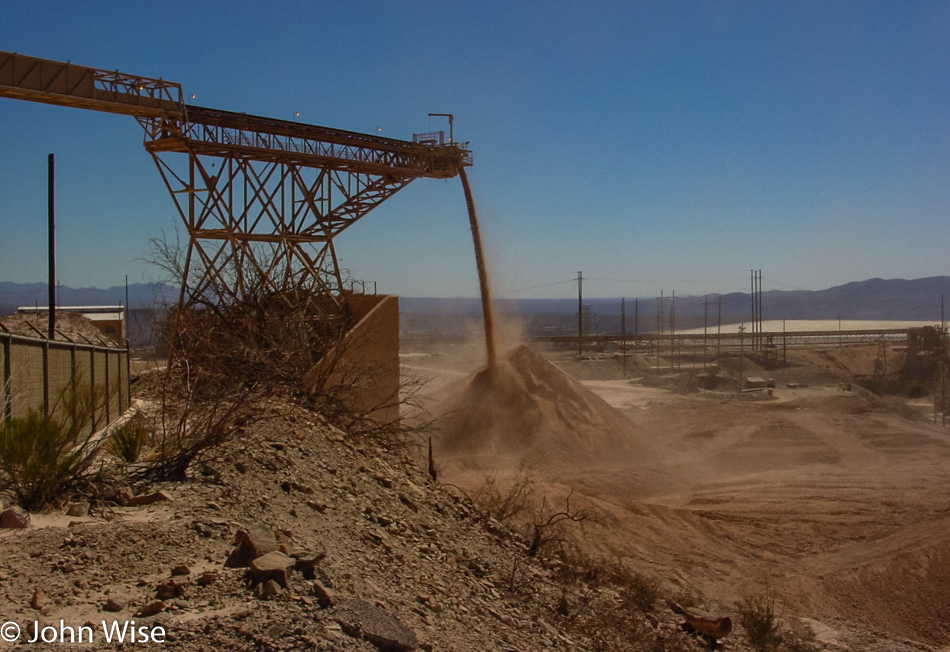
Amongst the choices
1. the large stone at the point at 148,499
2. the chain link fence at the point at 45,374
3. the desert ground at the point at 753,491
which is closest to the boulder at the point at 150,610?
the large stone at the point at 148,499

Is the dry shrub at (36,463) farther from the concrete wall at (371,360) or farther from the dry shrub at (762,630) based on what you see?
the dry shrub at (762,630)

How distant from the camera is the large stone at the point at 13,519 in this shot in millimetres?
5473

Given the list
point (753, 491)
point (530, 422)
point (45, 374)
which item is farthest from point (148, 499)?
point (753, 491)

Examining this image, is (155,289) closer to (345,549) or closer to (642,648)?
(345,549)

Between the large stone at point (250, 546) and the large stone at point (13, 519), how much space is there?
1.45m

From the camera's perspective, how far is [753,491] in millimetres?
21062

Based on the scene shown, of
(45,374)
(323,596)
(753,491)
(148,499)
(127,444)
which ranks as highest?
(45,374)

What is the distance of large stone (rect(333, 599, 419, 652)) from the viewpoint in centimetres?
486

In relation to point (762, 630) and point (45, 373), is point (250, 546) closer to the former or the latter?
point (45, 373)

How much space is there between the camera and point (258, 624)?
14.8 feet

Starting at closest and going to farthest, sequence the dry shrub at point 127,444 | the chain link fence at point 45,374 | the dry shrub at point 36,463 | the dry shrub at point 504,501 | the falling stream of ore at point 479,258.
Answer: the dry shrub at point 36,463 → the dry shrub at point 127,444 → the chain link fence at point 45,374 → the dry shrub at point 504,501 → the falling stream of ore at point 479,258

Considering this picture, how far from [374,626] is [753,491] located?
18.2 m

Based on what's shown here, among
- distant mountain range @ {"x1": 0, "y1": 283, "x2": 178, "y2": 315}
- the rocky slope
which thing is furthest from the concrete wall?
distant mountain range @ {"x1": 0, "y1": 283, "x2": 178, "y2": 315}

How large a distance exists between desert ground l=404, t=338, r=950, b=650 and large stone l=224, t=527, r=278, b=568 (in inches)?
334
